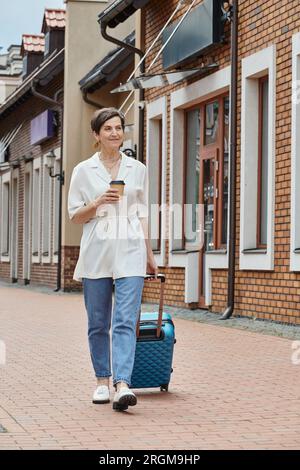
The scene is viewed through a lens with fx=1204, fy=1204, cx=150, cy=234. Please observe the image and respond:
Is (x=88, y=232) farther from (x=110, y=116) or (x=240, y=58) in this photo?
(x=240, y=58)

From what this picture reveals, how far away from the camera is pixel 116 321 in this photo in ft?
24.2

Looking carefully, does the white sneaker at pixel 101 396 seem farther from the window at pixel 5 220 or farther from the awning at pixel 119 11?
the window at pixel 5 220

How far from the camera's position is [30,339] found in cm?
1271

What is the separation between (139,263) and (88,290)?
38cm

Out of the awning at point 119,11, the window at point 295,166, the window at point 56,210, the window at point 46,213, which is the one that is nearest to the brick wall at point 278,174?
the window at point 295,166

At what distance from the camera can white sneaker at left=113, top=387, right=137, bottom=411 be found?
7.11 meters

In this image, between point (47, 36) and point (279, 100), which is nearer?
point (279, 100)

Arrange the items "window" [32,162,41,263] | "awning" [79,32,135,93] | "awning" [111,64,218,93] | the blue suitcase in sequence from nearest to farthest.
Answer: the blue suitcase < "awning" [111,64,218,93] < "awning" [79,32,135,93] < "window" [32,162,41,263]

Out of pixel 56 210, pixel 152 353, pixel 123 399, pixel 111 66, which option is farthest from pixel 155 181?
pixel 123 399

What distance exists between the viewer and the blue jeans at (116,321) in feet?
23.9

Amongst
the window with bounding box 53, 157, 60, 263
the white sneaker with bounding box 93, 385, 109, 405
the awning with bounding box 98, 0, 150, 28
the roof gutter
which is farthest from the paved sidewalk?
the window with bounding box 53, 157, 60, 263

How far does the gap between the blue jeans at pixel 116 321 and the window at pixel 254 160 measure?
7.16 m

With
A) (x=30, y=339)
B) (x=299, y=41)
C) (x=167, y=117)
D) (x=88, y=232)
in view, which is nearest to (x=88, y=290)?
(x=88, y=232)

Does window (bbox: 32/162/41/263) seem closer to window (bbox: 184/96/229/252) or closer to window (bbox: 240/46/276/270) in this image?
window (bbox: 184/96/229/252)
